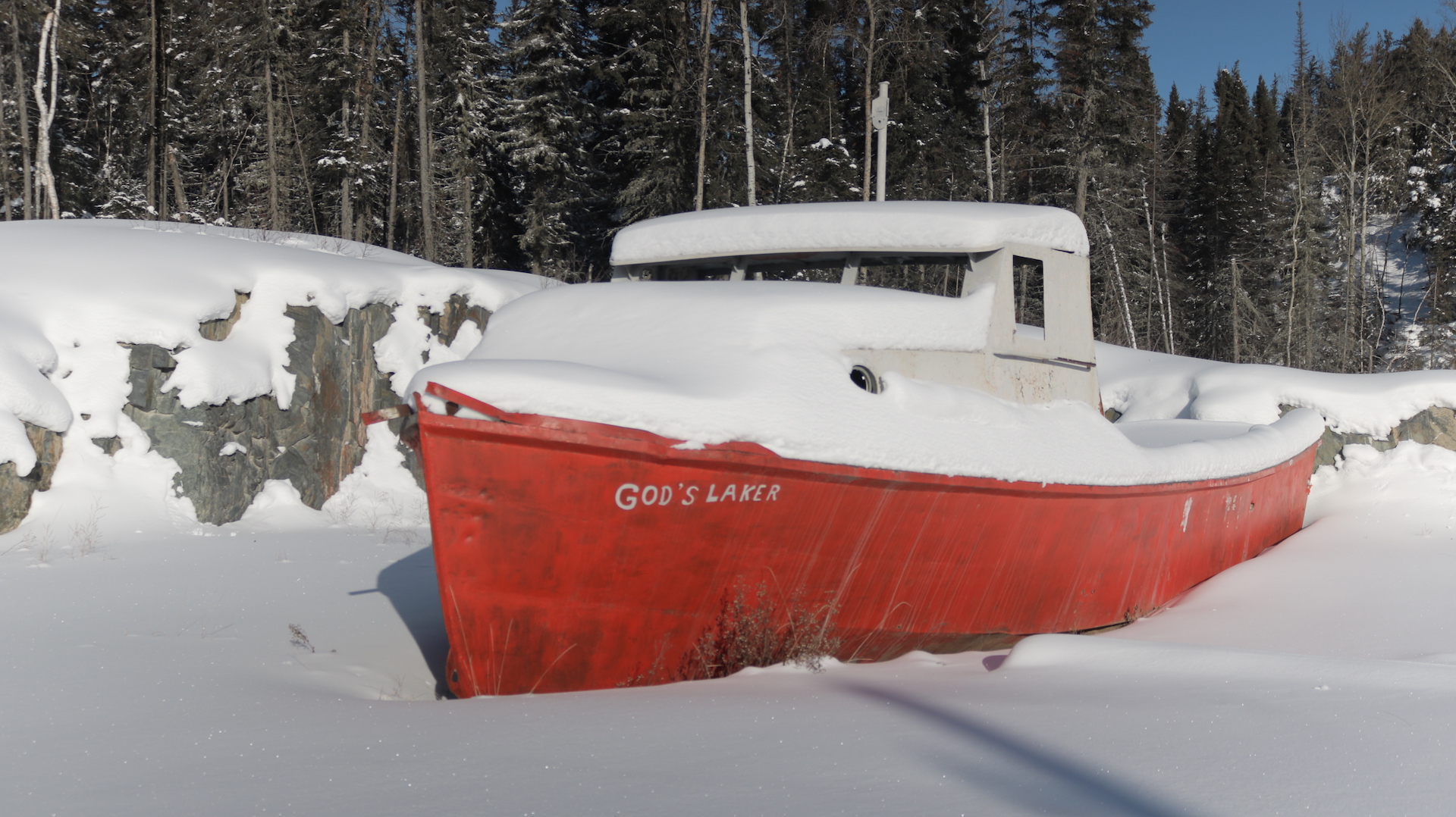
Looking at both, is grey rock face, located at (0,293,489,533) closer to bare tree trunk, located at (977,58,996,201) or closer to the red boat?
the red boat

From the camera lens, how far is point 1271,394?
1155cm

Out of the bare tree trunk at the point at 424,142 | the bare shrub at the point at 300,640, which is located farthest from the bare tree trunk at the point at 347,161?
the bare shrub at the point at 300,640

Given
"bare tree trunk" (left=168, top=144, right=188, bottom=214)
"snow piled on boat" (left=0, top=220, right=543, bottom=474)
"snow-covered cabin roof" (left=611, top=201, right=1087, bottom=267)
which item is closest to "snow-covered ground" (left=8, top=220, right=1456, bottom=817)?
"snow piled on boat" (left=0, top=220, right=543, bottom=474)

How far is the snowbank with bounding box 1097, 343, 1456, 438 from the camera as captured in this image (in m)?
10.9

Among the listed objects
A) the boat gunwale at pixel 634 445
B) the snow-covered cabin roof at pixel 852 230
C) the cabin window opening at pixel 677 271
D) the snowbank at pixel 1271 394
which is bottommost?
the snowbank at pixel 1271 394

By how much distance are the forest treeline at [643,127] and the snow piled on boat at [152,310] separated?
1051cm

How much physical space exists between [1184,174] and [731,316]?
158 ft

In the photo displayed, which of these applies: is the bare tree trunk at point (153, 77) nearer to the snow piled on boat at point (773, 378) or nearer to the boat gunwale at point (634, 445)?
the snow piled on boat at point (773, 378)

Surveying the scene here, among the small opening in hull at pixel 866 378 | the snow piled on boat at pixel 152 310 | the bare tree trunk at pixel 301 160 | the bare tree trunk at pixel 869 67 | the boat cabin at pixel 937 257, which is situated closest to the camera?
the small opening in hull at pixel 866 378

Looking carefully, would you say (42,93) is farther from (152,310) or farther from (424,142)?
(152,310)

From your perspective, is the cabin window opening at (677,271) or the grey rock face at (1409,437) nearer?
the cabin window opening at (677,271)

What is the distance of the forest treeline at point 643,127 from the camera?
2258 centimetres

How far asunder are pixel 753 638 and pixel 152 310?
706cm

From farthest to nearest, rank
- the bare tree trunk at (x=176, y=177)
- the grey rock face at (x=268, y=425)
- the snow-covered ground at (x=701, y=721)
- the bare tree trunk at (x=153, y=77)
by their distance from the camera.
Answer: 1. the bare tree trunk at (x=176, y=177)
2. the bare tree trunk at (x=153, y=77)
3. the grey rock face at (x=268, y=425)
4. the snow-covered ground at (x=701, y=721)
